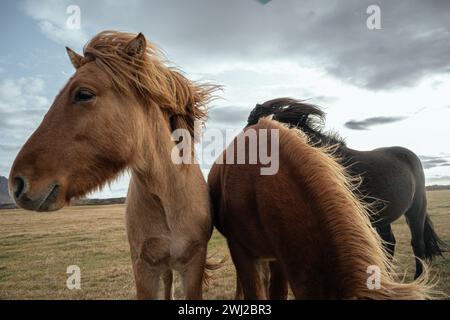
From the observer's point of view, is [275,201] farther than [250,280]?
No

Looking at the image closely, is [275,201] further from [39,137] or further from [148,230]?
[39,137]

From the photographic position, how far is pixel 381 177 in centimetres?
618

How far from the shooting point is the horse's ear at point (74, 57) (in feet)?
9.68

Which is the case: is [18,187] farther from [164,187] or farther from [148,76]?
[148,76]

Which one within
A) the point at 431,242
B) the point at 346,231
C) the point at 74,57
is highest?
the point at 74,57

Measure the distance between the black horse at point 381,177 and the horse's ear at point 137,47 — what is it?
200cm

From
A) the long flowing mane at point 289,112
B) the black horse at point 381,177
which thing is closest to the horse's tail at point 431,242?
Result: the black horse at point 381,177

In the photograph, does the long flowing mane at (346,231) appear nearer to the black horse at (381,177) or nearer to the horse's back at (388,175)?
the black horse at (381,177)

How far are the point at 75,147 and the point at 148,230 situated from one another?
962 millimetres

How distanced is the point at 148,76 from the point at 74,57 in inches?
28.7

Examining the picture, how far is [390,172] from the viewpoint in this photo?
252 inches

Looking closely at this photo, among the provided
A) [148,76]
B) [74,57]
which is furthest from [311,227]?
[74,57]

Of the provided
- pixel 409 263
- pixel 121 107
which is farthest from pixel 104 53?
pixel 409 263

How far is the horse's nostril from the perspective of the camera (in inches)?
89.4
